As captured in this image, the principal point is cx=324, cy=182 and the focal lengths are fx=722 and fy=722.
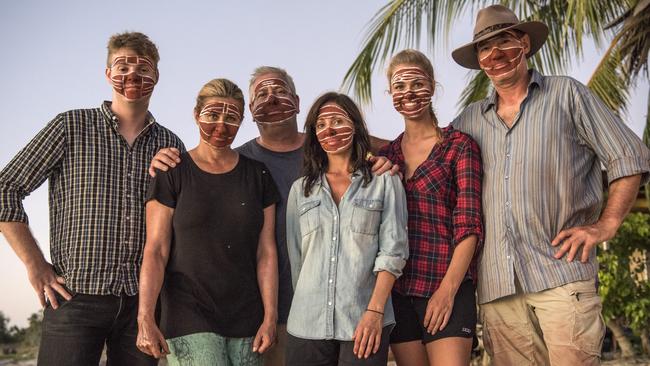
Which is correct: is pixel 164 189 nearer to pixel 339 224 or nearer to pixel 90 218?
pixel 90 218

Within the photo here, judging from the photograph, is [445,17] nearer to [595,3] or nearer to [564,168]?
[595,3]

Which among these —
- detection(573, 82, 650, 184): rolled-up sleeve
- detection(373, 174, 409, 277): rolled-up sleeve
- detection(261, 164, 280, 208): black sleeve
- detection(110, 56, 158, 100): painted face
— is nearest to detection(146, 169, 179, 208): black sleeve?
detection(261, 164, 280, 208): black sleeve

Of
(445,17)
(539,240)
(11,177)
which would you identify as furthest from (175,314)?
(445,17)

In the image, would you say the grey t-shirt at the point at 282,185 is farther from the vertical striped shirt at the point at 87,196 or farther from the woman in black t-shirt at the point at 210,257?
the vertical striped shirt at the point at 87,196

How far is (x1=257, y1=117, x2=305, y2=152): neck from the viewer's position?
15.8ft

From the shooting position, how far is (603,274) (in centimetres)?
1092

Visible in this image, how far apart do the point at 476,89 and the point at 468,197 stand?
644cm

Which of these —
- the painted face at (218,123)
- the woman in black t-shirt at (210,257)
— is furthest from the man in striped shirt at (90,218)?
the painted face at (218,123)

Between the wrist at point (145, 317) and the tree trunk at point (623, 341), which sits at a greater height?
the wrist at point (145, 317)

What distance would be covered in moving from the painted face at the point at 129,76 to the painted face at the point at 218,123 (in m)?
0.48

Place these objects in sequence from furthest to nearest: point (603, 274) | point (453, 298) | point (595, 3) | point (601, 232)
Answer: point (603, 274) < point (595, 3) < point (601, 232) < point (453, 298)

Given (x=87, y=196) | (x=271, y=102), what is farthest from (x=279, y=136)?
(x=87, y=196)

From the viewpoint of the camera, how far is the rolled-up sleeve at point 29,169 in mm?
3926

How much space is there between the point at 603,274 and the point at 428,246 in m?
8.13
